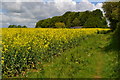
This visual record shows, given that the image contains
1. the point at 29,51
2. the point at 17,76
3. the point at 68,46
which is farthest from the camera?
the point at 68,46

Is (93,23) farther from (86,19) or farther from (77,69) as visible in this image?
(77,69)

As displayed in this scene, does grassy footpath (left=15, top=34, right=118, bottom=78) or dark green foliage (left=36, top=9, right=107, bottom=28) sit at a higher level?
dark green foliage (left=36, top=9, right=107, bottom=28)

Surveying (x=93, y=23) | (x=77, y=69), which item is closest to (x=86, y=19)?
(x=93, y=23)

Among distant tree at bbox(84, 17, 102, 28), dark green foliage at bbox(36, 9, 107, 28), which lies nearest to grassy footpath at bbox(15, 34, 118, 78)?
distant tree at bbox(84, 17, 102, 28)

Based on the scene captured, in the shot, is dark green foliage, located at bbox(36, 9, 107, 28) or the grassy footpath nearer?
the grassy footpath

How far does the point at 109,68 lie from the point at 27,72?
14.4 feet

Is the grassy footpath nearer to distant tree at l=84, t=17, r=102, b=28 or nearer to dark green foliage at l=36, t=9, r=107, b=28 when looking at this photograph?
distant tree at l=84, t=17, r=102, b=28

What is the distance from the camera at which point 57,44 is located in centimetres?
1277

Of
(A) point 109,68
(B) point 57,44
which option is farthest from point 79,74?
(B) point 57,44

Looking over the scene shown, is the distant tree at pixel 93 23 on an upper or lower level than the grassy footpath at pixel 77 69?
upper

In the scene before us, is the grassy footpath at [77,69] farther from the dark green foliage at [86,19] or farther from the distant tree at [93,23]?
the dark green foliage at [86,19]

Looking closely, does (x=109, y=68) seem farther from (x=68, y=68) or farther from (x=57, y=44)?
(x=57, y=44)

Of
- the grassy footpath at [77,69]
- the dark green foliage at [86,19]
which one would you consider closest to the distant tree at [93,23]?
the dark green foliage at [86,19]

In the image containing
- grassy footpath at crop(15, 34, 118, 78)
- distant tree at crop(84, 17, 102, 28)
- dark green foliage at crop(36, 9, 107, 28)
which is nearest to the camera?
grassy footpath at crop(15, 34, 118, 78)
